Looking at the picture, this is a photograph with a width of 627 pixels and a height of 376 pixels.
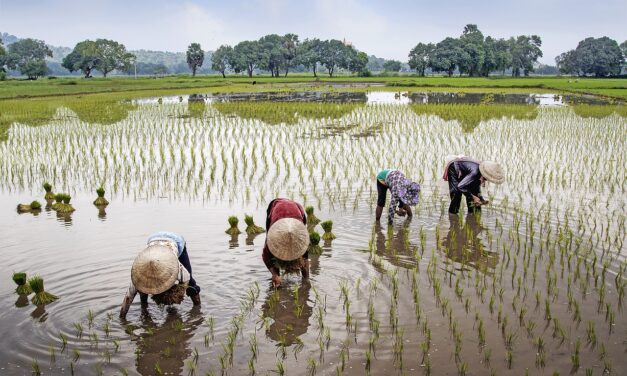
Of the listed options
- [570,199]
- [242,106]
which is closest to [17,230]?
[570,199]

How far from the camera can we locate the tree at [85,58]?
6823 cm

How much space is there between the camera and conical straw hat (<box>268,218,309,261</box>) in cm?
441

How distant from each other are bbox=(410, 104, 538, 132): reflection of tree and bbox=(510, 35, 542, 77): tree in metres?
54.0

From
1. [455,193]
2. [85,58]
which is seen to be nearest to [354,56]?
[85,58]

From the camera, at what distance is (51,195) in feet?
28.0

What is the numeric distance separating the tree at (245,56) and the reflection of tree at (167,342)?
2718 inches

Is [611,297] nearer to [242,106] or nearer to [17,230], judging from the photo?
[17,230]

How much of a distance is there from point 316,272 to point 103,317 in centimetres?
Result: 204

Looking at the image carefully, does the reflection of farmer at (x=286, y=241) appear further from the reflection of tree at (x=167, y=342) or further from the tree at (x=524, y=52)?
the tree at (x=524, y=52)

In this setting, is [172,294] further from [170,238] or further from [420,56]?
[420,56]

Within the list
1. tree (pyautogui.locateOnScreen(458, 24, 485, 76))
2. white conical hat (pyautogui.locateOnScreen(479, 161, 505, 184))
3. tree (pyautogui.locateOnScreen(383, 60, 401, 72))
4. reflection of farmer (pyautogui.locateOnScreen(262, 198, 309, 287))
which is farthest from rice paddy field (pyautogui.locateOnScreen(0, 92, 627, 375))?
tree (pyautogui.locateOnScreen(383, 60, 401, 72))

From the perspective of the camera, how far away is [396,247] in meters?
6.41

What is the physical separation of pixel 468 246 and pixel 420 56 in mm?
66012

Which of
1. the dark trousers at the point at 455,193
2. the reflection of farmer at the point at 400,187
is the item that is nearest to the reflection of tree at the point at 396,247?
the reflection of farmer at the point at 400,187
